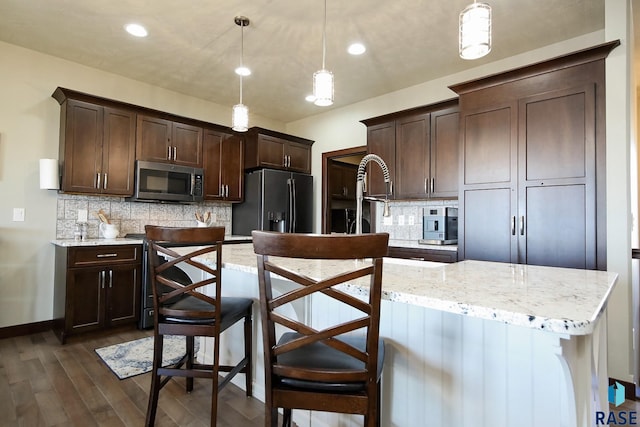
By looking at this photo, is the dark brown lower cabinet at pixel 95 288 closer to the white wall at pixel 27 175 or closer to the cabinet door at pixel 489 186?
the white wall at pixel 27 175

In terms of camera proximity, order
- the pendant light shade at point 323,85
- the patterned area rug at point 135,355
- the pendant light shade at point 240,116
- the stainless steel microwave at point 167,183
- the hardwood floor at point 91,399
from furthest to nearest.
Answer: the stainless steel microwave at point 167,183
the pendant light shade at point 240,116
the patterned area rug at point 135,355
the pendant light shade at point 323,85
the hardwood floor at point 91,399

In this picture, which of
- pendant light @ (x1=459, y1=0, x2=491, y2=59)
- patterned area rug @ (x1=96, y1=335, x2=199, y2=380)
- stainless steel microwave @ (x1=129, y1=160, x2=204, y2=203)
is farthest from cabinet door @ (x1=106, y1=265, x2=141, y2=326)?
pendant light @ (x1=459, y1=0, x2=491, y2=59)

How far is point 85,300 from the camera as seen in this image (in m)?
3.08

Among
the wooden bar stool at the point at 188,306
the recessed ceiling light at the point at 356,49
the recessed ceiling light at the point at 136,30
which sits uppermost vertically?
the recessed ceiling light at the point at 356,49

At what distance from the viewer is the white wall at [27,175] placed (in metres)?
3.11

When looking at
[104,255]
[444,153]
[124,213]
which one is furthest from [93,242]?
[444,153]

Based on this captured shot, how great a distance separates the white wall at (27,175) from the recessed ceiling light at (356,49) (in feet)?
9.37

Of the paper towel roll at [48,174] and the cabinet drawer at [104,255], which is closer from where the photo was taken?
the cabinet drawer at [104,255]

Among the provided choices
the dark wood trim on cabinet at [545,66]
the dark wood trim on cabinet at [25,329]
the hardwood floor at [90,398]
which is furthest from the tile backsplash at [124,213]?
the dark wood trim on cabinet at [545,66]

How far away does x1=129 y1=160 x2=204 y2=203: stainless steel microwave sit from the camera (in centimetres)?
361

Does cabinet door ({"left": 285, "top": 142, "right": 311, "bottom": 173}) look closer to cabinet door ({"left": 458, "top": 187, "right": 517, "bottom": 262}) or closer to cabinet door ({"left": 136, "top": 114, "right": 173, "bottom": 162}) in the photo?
cabinet door ({"left": 136, "top": 114, "right": 173, "bottom": 162})

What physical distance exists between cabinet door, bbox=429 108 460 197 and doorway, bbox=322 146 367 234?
3.82ft

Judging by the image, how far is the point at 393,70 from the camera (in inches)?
141

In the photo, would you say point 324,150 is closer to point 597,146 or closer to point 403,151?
point 403,151
